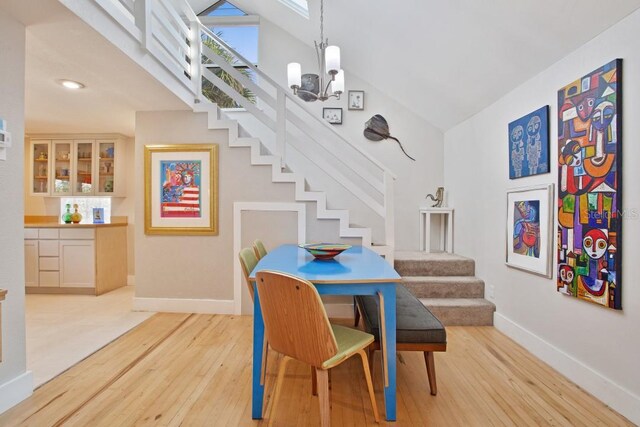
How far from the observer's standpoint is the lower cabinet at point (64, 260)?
407 cm

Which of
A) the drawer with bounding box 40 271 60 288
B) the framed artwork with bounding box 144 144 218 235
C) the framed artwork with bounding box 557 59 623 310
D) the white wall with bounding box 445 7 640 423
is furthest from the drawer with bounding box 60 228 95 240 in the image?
the framed artwork with bounding box 557 59 623 310

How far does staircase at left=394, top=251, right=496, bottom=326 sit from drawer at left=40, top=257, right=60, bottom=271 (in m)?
4.13

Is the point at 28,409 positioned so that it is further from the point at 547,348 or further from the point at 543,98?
the point at 543,98

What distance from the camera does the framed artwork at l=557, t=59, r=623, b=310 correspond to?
5.95ft

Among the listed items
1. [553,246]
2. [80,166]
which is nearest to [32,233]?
[80,166]

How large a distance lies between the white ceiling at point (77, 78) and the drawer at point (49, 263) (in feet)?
5.54

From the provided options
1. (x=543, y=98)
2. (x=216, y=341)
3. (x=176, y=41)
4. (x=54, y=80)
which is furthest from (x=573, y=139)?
(x=54, y=80)

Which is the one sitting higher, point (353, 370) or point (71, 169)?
point (71, 169)

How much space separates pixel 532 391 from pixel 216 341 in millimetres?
2268

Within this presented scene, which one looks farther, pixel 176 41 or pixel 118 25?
pixel 176 41

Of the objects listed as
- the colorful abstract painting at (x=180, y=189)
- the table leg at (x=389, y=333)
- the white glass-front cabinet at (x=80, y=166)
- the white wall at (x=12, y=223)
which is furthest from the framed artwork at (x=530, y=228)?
the white glass-front cabinet at (x=80, y=166)

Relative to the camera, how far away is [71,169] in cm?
454

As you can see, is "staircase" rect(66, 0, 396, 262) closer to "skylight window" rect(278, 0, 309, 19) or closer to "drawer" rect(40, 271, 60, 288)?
"skylight window" rect(278, 0, 309, 19)

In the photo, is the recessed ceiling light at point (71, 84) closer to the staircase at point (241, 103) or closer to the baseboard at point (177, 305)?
the staircase at point (241, 103)
